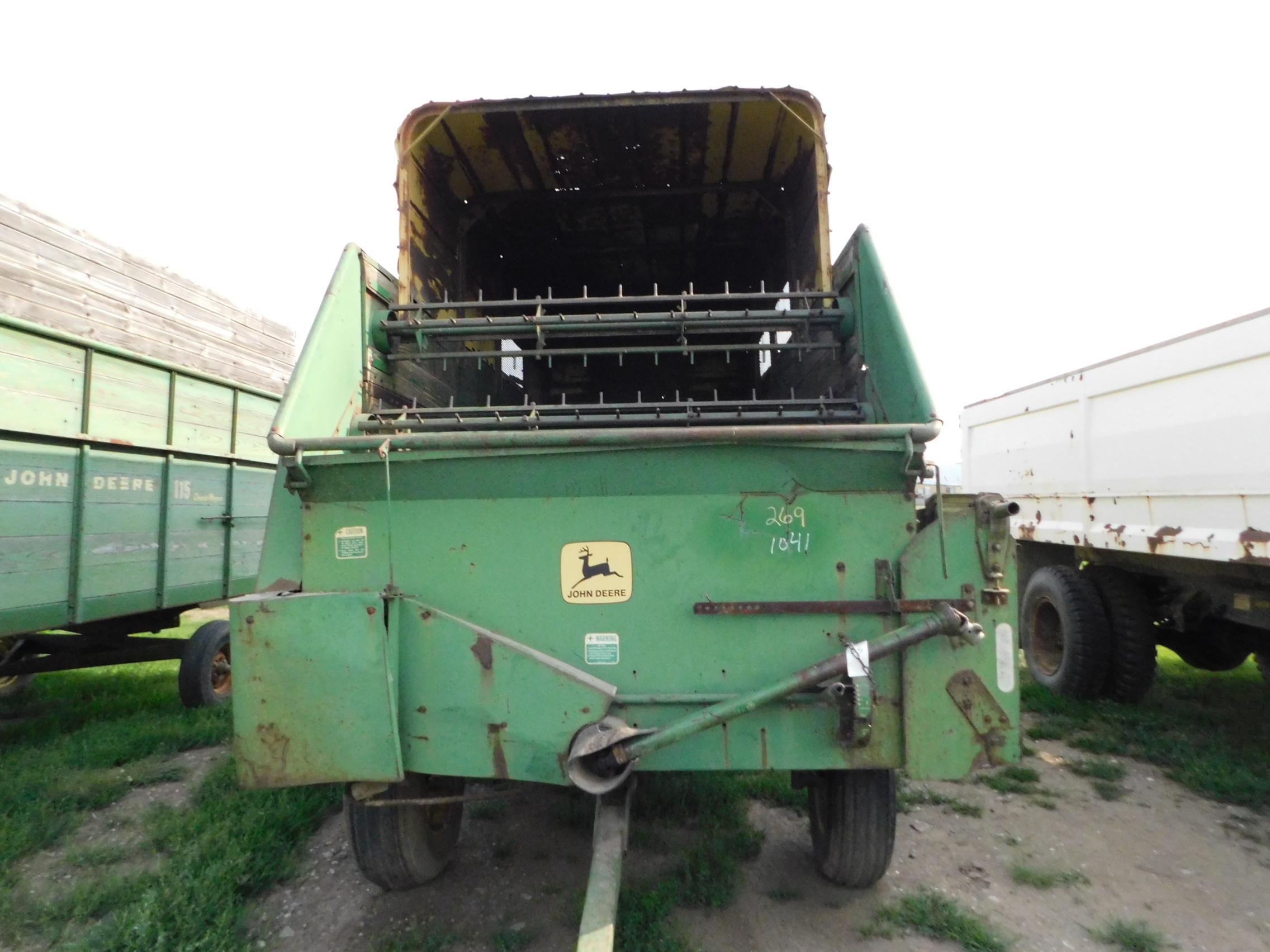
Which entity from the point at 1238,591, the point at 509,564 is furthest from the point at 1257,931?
the point at 509,564

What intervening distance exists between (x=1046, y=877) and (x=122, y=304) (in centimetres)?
617

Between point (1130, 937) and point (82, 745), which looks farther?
point (82, 745)

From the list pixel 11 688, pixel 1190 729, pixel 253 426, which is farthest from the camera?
pixel 253 426

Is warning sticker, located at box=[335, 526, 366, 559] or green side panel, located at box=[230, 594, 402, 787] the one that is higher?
warning sticker, located at box=[335, 526, 366, 559]

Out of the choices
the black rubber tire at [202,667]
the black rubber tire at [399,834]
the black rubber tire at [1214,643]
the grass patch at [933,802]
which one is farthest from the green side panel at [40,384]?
the black rubber tire at [1214,643]

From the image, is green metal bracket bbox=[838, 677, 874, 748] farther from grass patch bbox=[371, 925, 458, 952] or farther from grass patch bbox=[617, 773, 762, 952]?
grass patch bbox=[371, 925, 458, 952]

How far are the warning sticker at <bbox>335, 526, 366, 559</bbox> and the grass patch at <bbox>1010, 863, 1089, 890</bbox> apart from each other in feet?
9.42

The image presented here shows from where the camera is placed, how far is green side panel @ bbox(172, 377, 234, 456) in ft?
16.1

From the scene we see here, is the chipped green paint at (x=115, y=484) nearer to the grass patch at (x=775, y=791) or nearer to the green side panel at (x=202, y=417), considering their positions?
the green side panel at (x=202, y=417)

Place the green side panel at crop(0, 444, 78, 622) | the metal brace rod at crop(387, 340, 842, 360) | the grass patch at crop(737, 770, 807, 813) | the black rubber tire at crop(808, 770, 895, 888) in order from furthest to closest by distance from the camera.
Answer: the green side panel at crop(0, 444, 78, 622)
the grass patch at crop(737, 770, 807, 813)
the metal brace rod at crop(387, 340, 842, 360)
the black rubber tire at crop(808, 770, 895, 888)

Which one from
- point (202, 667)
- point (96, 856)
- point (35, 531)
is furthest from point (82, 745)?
point (96, 856)

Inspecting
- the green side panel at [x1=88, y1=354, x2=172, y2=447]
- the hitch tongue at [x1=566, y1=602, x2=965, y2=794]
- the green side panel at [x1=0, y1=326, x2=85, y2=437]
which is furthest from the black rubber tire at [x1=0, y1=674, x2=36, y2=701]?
the hitch tongue at [x1=566, y1=602, x2=965, y2=794]

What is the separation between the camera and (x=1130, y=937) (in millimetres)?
2477

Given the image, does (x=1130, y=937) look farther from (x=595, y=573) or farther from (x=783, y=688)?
(x=595, y=573)
